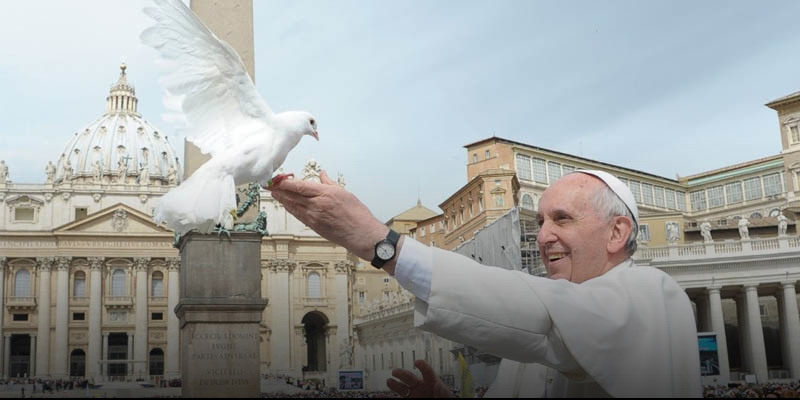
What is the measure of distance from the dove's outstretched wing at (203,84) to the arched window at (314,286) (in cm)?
6659

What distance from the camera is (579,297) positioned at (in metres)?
2.05

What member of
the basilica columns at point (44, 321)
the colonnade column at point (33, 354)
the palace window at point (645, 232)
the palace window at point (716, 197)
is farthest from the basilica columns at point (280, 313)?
the palace window at point (645, 232)

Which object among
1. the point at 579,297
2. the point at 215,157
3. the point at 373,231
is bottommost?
the point at 579,297

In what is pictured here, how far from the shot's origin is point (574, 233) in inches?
97.5

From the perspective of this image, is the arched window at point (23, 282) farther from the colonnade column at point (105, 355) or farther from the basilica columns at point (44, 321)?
the colonnade column at point (105, 355)

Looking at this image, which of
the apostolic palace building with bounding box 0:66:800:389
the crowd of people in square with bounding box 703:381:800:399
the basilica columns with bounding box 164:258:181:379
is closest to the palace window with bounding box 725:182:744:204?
the apostolic palace building with bounding box 0:66:800:389

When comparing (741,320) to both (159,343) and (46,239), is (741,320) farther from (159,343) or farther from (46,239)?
(46,239)

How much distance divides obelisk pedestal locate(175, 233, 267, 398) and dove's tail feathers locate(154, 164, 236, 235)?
23.1 ft

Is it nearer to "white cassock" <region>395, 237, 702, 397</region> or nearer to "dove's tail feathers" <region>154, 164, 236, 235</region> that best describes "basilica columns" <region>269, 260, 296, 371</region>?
"dove's tail feathers" <region>154, 164, 236, 235</region>

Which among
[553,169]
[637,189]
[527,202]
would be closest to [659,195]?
[637,189]

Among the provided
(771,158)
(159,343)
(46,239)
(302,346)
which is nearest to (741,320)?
(771,158)

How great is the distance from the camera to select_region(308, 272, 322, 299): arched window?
235 ft

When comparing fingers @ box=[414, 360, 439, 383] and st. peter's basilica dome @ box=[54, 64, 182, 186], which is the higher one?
st. peter's basilica dome @ box=[54, 64, 182, 186]

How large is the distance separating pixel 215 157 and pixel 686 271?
32619 millimetres
